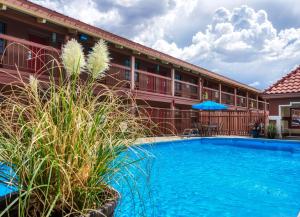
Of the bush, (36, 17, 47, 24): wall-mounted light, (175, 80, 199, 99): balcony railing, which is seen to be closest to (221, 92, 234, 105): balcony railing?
(175, 80, 199, 99): balcony railing

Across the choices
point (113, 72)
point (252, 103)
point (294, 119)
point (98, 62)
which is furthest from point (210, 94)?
point (98, 62)

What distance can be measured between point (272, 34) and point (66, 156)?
37.4 meters

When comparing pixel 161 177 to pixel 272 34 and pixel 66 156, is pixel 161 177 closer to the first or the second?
pixel 66 156

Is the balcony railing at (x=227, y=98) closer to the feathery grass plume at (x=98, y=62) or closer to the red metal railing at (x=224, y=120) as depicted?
the red metal railing at (x=224, y=120)

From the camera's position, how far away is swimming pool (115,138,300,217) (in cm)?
434

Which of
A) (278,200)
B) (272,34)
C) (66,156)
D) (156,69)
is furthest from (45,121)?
(272,34)

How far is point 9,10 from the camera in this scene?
1141 centimetres

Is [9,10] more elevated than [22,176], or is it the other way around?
[9,10]

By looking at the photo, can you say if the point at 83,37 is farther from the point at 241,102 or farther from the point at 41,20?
the point at 241,102

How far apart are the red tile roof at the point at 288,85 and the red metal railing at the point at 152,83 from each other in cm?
597

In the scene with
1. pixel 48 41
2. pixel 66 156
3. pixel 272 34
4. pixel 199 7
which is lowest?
pixel 66 156

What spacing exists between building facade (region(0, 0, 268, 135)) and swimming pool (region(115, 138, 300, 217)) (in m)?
2.08

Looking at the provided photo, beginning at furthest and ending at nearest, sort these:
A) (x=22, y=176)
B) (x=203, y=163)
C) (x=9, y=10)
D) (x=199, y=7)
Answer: (x=199, y=7) → (x=9, y=10) → (x=203, y=163) → (x=22, y=176)

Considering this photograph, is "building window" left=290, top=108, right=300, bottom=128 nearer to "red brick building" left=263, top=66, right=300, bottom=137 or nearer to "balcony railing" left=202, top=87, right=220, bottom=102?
"red brick building" left=263, top=66, right=300, bottom=137
